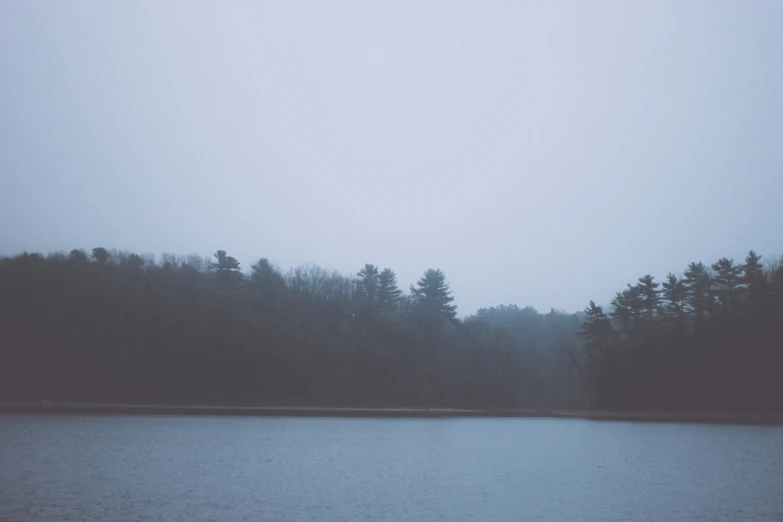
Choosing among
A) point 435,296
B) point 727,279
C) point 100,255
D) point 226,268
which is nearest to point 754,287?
point 727,279

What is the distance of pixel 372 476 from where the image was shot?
22.0 metres

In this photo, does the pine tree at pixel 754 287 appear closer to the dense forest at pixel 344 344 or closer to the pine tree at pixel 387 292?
the dense forest at pixel 344 344

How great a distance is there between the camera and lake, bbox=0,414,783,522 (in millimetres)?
16078

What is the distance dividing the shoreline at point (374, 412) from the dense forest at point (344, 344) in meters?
2.01

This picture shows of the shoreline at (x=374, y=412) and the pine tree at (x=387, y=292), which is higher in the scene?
the pine tree at (x=387, y=292)

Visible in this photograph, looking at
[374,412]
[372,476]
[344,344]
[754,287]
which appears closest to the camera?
[372,476]

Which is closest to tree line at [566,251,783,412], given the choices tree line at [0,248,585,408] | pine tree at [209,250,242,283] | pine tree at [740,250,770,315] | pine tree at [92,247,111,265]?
pine tree at [740,250,770,315]

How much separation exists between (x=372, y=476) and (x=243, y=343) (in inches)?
1722

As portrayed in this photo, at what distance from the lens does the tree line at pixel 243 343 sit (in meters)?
59.7

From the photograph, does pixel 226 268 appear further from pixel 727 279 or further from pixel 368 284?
pixel 727 279

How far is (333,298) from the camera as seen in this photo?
78062mm

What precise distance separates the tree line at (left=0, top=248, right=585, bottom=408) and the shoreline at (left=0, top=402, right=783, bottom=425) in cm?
313

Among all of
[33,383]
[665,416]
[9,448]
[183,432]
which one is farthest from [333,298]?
[9,448]

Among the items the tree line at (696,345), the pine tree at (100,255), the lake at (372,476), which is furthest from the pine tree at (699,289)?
the pine tree at (100,255)
